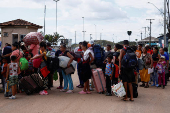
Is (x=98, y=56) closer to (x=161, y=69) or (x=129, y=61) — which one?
(x=129, y=61)

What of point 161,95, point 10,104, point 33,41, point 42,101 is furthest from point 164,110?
point 33,41

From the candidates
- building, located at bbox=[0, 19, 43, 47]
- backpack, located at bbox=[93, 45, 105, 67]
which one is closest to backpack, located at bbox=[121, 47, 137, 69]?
backpack, located at bbox=[93, 45, 105, 67]

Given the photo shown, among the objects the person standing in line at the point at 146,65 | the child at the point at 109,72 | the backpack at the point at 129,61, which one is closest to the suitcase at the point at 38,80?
the child at the point at 109,72

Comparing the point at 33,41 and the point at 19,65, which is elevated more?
the point at 33,41

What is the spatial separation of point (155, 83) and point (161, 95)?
8.65ft

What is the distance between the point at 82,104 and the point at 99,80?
195 centimetres

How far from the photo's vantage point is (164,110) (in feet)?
22.0

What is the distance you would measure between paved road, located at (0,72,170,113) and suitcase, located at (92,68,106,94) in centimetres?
28

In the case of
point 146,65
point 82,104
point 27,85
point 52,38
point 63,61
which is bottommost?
point 82,104

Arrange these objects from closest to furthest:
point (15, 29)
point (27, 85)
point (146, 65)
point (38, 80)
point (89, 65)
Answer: point (27, 85) → point (38, 80) → point (89, 65) → point (146, 65) → point (15, 29)

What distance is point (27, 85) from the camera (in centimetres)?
875

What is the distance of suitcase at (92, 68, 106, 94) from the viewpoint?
9047 millimetres

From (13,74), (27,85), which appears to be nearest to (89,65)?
(27,85)

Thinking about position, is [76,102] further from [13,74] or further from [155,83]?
[155,83]
